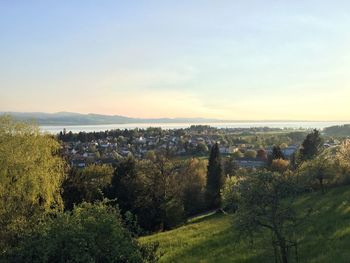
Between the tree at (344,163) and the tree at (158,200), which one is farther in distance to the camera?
the tree at (344,163)

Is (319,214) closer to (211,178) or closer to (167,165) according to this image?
(167,165)

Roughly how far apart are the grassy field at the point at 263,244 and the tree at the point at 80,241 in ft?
16.1

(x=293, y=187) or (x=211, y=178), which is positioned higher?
(x=293, y=187)

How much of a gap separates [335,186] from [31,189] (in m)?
35.2

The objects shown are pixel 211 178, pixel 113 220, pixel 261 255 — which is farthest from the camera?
pixel 211 178

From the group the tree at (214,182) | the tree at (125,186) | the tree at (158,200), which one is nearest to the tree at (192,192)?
the tree at (214,182)

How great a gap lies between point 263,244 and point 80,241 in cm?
1556

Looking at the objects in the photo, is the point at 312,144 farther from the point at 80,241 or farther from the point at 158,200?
the point at 80,241

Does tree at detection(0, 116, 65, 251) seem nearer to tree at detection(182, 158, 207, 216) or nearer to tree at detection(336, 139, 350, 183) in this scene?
tree at detection(336, 139, 350, 183)

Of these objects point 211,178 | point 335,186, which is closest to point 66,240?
point 335,186

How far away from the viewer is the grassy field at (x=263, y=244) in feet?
69.9

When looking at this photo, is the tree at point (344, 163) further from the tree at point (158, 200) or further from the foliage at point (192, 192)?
the foliage at point (192, 192)

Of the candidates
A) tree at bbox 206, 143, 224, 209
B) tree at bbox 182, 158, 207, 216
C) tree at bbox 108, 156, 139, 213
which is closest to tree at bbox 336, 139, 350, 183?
tree at bbox 108, 156, 139, 213

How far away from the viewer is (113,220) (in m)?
12.4
